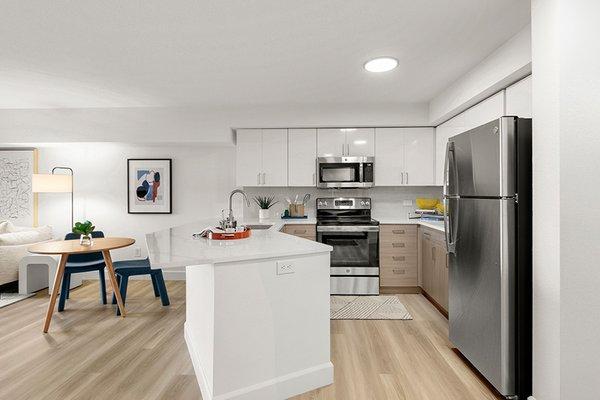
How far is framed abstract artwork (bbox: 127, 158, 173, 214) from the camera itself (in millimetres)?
5043

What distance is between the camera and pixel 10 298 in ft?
13.3

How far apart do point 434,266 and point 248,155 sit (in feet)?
8.79

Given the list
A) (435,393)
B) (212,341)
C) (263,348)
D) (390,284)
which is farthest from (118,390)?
(390,284)

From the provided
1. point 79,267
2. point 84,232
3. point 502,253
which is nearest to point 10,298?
point 79,267

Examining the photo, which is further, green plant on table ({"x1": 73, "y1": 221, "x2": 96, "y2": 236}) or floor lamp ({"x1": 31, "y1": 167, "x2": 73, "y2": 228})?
floor lamp ({"x1": 31, "y1": 167, "x2": 73, "y2": 228})

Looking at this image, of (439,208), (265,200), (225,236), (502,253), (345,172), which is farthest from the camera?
(265,200)

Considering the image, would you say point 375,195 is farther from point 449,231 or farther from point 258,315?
point 258,315

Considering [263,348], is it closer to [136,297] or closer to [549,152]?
[549,152]

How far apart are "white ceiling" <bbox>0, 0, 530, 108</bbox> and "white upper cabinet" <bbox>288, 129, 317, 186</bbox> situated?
2.24 ft

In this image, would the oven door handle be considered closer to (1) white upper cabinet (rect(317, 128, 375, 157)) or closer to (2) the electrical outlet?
(1) white upper cabinet (rect(317, 128, 375, 157))

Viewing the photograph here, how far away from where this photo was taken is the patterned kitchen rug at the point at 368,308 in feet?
→ 11.4

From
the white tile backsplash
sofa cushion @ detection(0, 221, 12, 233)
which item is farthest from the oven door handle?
sofa cushion @ detection(0, 221, 12, 233)

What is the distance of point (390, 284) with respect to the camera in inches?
169

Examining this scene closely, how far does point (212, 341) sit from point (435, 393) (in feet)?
4.56
